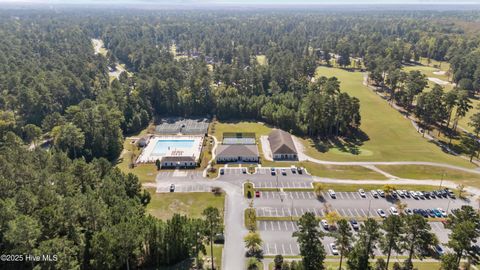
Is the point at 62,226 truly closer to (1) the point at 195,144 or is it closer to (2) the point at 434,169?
(1) the point at 195,144

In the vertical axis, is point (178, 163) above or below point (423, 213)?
below

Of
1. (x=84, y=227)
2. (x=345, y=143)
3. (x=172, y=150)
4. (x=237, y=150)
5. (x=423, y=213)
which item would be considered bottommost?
(x=172, y=150)

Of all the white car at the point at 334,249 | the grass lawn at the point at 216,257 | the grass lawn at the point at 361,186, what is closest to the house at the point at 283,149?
the grass lawn at the point at 361,186

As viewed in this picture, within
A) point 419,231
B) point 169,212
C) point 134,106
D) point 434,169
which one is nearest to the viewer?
point 419,231

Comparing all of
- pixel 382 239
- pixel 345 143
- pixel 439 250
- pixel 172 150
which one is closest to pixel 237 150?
pixel 172 150

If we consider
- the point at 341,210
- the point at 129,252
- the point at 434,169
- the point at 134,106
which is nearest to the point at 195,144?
the point at 134,106

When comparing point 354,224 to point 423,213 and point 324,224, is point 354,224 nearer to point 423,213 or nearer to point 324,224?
point 324,224
